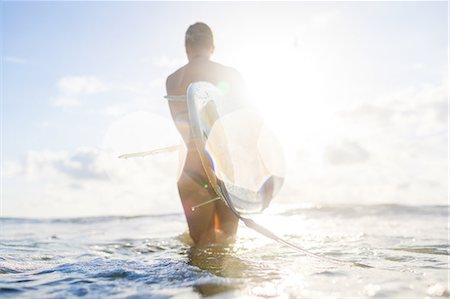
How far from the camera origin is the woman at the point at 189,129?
191 inches

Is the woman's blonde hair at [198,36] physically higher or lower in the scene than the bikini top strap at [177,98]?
higher

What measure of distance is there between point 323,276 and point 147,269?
1.55 m

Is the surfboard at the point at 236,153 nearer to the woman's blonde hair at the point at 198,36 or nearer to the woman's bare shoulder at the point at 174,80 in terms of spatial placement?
the woman's bare shoulder at the point at 174,80

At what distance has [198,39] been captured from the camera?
500 centimetres

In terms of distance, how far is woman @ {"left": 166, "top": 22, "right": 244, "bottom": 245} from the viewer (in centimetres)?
485

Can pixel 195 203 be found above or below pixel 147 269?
above

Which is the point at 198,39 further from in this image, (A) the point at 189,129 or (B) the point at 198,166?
(B) the point at 198,166

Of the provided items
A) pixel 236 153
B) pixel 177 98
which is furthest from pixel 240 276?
pixel 177 98

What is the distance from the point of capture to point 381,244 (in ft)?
19.6

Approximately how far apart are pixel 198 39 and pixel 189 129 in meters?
1.08

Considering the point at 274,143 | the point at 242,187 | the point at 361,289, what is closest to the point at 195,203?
the point at 242,187

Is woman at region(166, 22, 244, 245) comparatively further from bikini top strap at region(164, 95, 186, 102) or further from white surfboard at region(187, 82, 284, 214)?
white surfboard at region(187, 82, 284, 214)

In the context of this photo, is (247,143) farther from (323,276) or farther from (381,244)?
(381,244)

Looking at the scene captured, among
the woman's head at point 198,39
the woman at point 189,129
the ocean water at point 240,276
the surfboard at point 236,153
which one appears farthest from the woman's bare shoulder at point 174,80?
the ocean water at point 240,276
